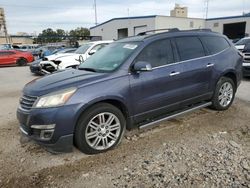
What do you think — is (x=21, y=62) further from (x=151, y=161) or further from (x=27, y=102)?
(x=151, y=161)

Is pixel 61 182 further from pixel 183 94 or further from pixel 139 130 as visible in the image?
pixel 183 94

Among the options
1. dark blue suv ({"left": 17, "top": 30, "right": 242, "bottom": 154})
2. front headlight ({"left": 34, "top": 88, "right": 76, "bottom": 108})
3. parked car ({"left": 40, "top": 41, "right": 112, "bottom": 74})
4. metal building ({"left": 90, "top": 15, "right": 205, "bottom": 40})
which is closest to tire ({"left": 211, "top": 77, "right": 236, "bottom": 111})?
dark blue suv ({"left": 17, "top": 30, "right": 242, "bottom": 154})

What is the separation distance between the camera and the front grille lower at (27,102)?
139 inches

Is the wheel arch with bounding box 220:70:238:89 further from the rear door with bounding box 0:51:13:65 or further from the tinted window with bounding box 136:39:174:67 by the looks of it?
the rear door with bounding box 0:51:13:65

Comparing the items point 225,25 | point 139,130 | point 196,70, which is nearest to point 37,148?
point 139,130

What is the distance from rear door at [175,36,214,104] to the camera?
461 cm

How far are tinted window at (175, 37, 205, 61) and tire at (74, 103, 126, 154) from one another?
68.7 inches

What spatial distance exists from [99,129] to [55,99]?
2.64 feet

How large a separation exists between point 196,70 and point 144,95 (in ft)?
4.39

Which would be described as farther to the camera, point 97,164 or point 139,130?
point 139,130

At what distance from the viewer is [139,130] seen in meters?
4.59

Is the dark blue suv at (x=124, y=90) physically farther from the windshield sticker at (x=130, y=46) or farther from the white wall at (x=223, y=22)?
the white wall at (x=223, y=22)

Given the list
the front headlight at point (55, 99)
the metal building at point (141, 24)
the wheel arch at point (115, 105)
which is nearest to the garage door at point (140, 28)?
the metal building at point (141, 24)

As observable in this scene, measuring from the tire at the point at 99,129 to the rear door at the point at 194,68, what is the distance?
1.52 meters
